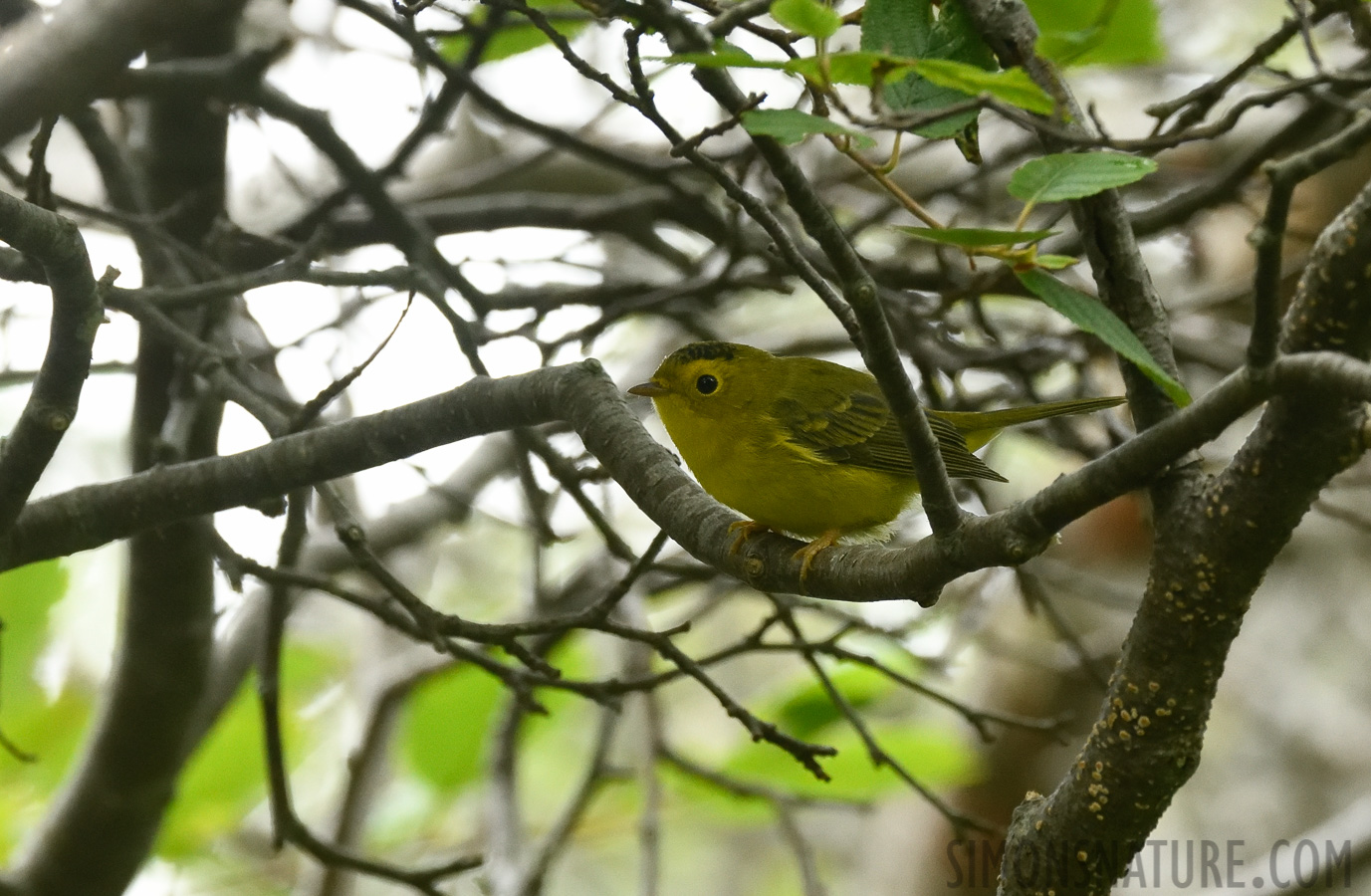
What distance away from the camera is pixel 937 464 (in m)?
1.53

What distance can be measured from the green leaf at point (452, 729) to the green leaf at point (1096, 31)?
→ 2995 mm

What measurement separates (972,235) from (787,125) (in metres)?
0.25

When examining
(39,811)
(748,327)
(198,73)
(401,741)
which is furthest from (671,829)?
(198,73)

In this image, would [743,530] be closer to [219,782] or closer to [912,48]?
[912,48]

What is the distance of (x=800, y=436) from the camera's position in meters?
3.36

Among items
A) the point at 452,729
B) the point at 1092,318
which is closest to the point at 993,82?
the point at 1092,318

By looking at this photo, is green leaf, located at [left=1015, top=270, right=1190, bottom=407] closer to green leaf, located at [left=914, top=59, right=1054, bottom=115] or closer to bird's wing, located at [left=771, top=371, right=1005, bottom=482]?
green leaf, located at [left=914, top=59, right=1054, bottom=115]

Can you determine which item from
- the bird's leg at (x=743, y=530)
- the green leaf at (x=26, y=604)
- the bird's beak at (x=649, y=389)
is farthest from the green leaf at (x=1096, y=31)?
the green leaf at (x=26, y=604)

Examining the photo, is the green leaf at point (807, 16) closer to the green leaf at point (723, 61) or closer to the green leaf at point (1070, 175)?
the green leaf at point (723, 61)

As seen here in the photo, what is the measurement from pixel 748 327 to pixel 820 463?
167 inches

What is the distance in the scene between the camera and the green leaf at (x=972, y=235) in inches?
51.9

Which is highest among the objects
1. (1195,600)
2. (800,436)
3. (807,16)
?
(800,436)

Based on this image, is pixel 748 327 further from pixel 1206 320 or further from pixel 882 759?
pixel 882 759

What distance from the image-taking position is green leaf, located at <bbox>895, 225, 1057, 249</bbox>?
132cm
